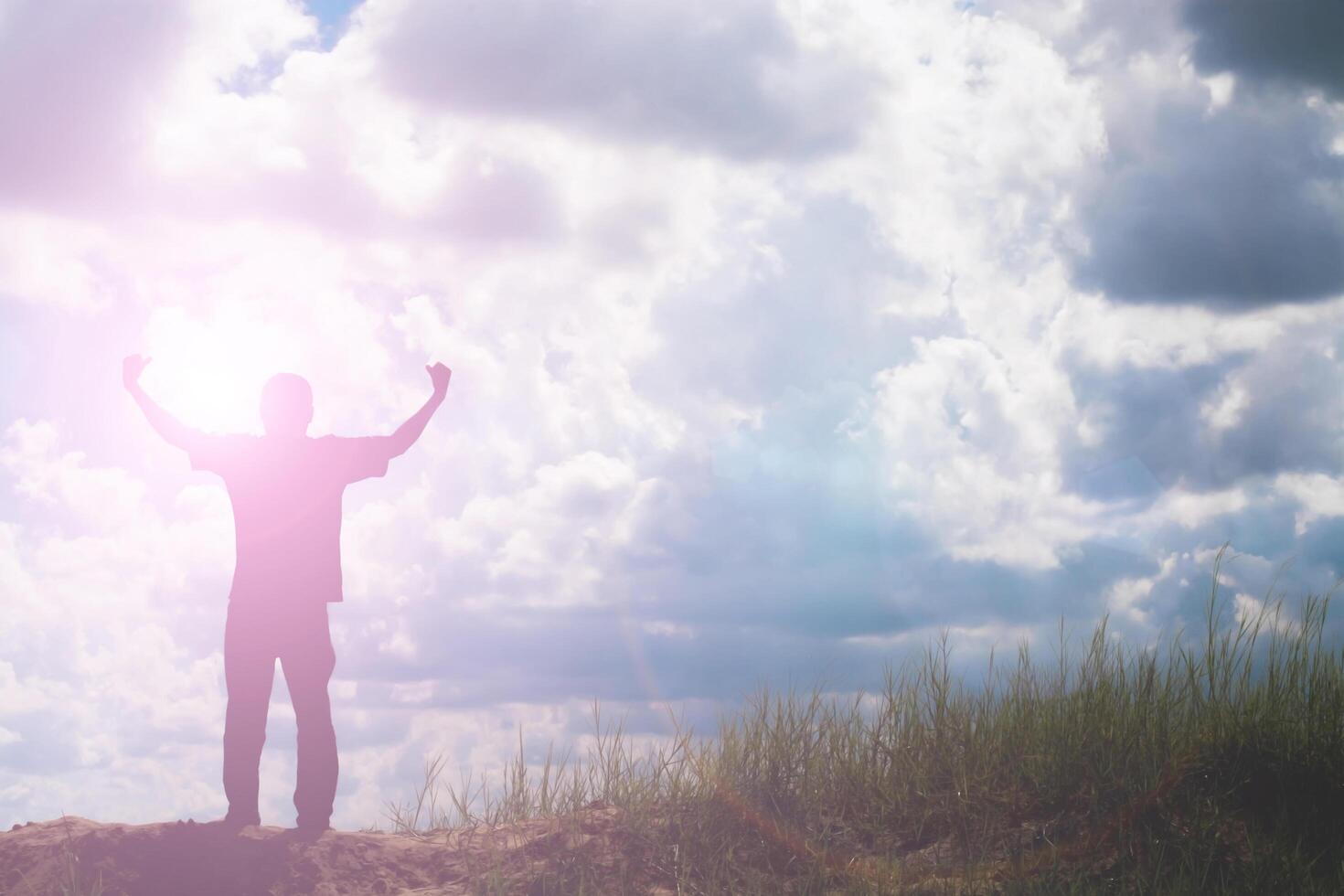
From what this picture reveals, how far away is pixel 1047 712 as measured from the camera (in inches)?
289

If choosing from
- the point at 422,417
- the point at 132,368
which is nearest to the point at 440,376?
the point at 422,417

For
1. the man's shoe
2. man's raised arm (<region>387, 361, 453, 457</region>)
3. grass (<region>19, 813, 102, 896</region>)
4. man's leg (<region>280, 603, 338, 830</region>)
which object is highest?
man's raised arm (<region>387, 361, 453, 457</region>)

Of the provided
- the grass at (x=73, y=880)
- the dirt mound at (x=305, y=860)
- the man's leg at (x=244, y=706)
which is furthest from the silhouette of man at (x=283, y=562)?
the grass at (x=73, y=880)

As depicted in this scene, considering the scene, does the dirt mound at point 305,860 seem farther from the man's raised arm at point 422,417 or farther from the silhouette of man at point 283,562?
the man's raised arm at point 422,417

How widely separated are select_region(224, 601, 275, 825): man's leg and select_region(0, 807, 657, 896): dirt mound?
230 mm

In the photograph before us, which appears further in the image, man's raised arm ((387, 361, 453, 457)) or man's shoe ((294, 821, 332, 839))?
man's raised arm ((387, 361, 453, 457))

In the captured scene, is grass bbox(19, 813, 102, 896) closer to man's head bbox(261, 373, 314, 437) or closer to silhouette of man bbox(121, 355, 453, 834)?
silhouette of man bbox(121, 355, 453, 834)

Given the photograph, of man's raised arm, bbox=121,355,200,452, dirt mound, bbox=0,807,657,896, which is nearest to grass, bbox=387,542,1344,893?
dirt mound, bbox=0,807,657,896

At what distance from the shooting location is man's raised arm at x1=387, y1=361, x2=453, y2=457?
8.34 m

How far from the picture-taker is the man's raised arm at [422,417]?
27.3 feet

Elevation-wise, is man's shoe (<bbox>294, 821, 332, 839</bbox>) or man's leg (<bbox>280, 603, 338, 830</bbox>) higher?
man's leg (<bbox>280, 603, 338, 830</bbox>)

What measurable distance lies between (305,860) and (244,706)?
1216mm

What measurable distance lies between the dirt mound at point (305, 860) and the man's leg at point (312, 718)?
0.65 ft

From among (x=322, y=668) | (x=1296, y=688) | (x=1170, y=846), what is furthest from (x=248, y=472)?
(x=1296, y=688)
